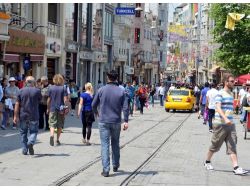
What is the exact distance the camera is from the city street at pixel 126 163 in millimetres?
9664

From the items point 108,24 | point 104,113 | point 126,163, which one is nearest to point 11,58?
point 126,163

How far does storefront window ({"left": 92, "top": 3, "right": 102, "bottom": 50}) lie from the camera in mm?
45625

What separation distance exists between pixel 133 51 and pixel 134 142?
56939 mm

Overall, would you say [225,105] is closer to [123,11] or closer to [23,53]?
[23,53]

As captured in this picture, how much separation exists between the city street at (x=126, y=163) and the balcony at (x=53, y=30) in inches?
667

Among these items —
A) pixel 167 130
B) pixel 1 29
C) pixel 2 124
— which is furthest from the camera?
pixel 1 29

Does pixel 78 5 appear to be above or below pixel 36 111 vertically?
above

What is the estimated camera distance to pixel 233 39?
123 feet

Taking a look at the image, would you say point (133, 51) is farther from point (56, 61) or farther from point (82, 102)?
point (82, 102)

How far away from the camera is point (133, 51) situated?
239ft

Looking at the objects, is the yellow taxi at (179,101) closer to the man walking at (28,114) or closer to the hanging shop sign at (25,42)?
the hanging shop sign at (25,42)

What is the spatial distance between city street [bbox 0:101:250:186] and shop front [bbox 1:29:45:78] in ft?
31.7

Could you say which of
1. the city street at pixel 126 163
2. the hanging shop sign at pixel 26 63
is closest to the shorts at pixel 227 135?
the city street at pixel 126 163
